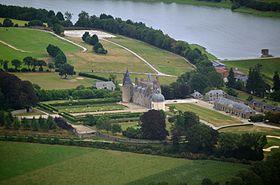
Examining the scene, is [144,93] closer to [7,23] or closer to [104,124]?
[104,124]

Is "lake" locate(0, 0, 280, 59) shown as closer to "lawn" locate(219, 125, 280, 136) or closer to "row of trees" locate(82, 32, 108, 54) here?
"row of trees" locate(82, 32, 108, 54)

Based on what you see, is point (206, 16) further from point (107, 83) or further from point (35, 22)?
point (107, 83)

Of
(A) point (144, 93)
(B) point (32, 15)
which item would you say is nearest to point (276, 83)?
(A) point (144, 93)

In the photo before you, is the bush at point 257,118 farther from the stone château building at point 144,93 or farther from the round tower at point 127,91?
the round tower at point 127,91

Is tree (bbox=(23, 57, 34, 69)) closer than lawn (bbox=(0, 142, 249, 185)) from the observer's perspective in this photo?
No

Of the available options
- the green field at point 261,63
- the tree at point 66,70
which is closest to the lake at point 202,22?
the green field at point 261,63

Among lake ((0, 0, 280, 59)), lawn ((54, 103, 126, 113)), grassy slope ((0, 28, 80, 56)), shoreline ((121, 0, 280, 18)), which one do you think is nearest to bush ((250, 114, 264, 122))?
lawn ((54, 103, 126, 113))
